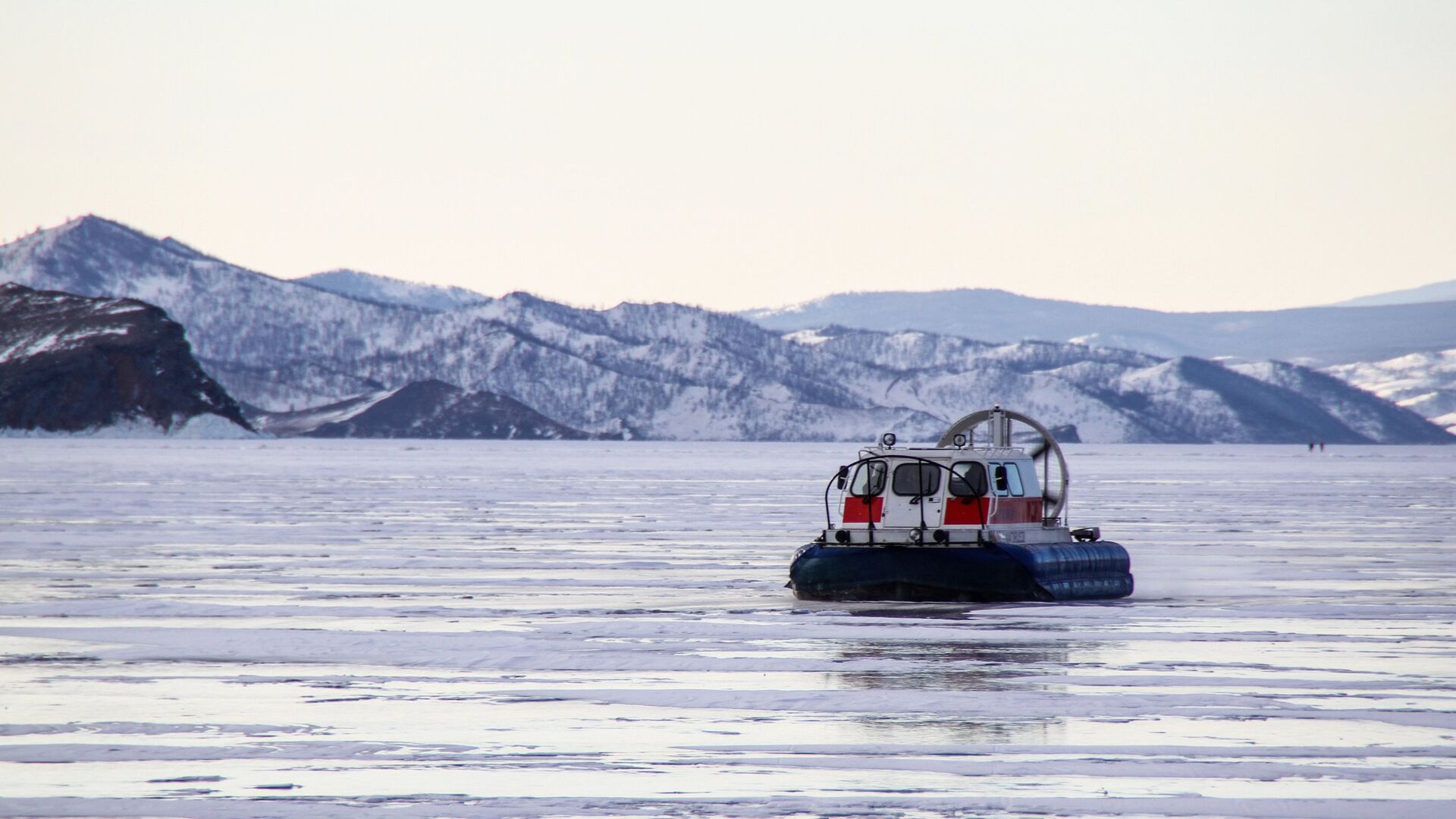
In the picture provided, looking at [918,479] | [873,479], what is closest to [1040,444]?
[918,479]

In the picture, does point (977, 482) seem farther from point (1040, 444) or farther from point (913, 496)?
point (1040, 444)

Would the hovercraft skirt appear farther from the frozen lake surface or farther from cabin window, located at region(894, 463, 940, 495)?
cabin window, located at region(894, 463, 940, 495)

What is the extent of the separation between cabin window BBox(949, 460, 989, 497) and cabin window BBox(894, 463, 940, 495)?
9.4 inches

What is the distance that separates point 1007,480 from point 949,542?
5.24 ft

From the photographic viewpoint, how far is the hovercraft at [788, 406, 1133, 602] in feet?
85.0

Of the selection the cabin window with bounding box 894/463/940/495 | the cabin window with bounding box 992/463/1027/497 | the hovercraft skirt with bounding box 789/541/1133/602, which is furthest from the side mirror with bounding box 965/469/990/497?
the hovercraft skirt with bounding box 789/541/1133/602

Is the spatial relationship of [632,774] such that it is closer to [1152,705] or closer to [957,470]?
[1152,705]

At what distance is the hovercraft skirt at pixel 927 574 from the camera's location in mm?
25812

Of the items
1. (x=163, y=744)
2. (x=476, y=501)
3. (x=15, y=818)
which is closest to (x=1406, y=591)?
(x=163, y=744)

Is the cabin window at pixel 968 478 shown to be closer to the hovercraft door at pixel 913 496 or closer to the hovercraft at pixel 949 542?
the hovercraft at pixel 949 542

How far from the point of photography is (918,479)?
26.8 meters

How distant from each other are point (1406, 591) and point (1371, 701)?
1212 centimetres

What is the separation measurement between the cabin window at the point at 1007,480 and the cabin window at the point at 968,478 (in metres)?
0.24

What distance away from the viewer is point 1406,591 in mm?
27172
